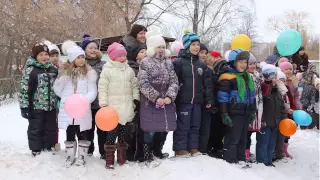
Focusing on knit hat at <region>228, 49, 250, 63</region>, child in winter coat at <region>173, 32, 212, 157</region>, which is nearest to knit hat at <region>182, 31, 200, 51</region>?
child in winter coat at <region>173, 32, 212, 157</region>

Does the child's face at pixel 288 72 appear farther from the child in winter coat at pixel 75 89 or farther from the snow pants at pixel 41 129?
the snow pants at pixel 41 129

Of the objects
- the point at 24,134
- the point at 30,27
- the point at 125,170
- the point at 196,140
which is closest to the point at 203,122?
the point at 196,140

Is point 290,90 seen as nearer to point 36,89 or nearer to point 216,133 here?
point 216,133

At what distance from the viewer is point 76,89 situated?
4582 millimetres

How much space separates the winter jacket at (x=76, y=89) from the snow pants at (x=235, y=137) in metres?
2.03

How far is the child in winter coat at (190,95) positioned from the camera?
4789 millimetres

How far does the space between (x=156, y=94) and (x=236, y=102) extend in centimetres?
127

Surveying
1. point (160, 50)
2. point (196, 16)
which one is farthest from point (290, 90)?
point (196, 16)

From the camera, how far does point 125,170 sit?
14.7 feet

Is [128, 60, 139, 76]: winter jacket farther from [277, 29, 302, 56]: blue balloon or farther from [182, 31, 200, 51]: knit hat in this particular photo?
[277, 29, 302, 56]: blue balloon

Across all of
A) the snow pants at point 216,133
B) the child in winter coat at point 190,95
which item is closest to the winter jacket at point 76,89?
the child in winter coat at point 190,95

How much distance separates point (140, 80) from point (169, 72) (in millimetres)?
432

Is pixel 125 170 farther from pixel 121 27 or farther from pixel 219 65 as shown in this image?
pixel 121 27

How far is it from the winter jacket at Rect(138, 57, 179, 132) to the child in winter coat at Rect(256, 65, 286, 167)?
165 centimetres
